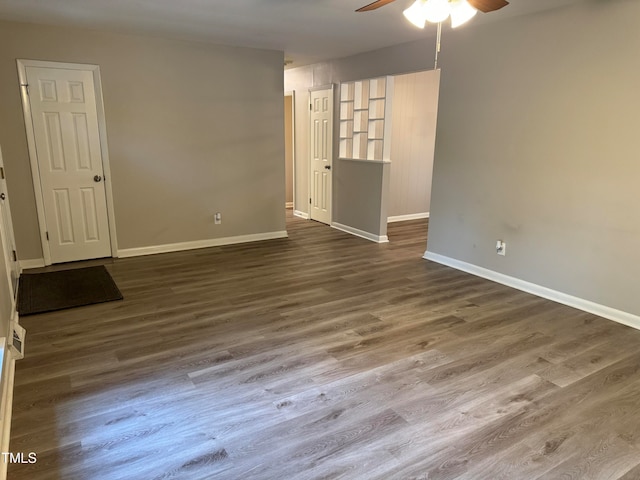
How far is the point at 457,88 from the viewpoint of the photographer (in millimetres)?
4363

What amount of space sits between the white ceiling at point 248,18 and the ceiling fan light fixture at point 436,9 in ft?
2.59

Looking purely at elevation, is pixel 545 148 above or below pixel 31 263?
above

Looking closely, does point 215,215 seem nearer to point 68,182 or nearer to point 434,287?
point 68,182

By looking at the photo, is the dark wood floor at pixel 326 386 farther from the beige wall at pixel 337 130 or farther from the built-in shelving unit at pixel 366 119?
the built-in shelving unit at pixel 366 119

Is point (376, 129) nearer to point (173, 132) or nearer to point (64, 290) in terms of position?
point (173, 132)

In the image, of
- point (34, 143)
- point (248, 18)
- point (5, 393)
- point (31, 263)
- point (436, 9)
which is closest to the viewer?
point (5, 393)

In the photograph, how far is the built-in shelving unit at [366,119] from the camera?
548cm

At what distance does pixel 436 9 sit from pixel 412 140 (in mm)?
4543

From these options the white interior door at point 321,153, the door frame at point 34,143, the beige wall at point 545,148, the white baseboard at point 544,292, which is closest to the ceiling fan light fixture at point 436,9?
the beige wall at point 545,148

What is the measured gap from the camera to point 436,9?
2.56m

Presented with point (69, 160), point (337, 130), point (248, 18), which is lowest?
point (69, 160)

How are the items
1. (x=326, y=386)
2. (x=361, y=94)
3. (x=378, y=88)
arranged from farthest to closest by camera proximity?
(x=361, y=94) < (x=378, y=88) < (x=326, y=386)

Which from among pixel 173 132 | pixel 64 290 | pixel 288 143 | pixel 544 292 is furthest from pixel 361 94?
pixel 64 290

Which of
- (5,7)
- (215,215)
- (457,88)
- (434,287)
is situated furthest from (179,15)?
(434,287)
